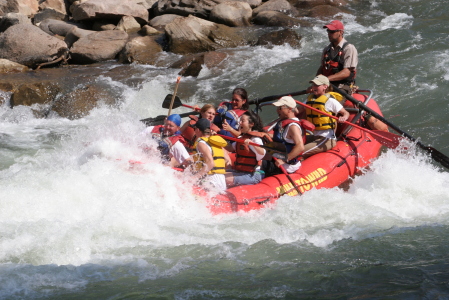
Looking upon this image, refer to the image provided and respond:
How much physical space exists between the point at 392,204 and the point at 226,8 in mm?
9560

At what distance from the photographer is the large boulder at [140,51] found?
43.1 feet

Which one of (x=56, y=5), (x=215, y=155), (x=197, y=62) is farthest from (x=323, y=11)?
(x=215, y=155)

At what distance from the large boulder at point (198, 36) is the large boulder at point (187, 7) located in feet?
4.23

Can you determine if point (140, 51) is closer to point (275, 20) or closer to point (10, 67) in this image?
point (10, 67)

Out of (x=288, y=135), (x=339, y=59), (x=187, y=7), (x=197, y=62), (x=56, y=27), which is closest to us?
(x=288, y=135)

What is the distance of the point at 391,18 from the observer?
47.4 ft

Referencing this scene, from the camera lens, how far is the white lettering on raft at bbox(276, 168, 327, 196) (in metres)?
6.26

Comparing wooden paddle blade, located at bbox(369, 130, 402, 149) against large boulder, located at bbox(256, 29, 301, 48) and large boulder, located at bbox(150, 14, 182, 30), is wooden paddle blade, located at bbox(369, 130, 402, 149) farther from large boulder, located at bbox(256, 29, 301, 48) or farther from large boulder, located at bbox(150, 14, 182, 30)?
large boulder, located at bbox(150, 14, 182, 30)

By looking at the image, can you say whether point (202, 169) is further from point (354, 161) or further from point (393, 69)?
point (393, 69)

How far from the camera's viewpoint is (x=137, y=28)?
50.4ft

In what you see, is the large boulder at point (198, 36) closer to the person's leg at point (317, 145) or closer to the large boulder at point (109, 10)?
the large boulder at point (109, 10)

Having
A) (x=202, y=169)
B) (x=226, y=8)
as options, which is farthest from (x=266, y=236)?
(x=226, y=8)

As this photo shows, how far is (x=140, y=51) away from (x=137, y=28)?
2.24 metres

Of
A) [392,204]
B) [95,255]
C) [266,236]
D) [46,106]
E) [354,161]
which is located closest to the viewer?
[95,255]
